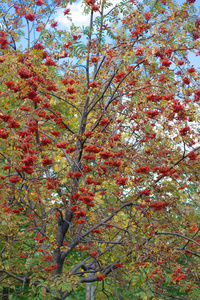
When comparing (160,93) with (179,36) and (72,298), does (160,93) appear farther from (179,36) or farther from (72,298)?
(72,298)

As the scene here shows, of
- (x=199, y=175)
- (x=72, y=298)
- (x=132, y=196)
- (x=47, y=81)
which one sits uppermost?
(x=47, y=81)

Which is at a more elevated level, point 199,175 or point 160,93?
point 160,93

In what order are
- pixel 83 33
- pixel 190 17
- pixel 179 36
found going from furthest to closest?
pixel 83 33, pixel 190 17, pixel 179 36

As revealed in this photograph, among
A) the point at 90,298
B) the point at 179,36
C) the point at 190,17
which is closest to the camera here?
the point at 179,36

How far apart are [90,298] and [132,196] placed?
8.97 m

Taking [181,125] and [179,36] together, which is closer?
[181,125]

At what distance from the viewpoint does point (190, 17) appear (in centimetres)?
675

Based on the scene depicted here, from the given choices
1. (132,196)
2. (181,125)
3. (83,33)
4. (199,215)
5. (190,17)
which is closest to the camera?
(181,125)

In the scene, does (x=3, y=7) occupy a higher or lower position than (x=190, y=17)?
higher

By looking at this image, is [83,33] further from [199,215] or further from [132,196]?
[199,215]


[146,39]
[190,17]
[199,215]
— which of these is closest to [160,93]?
[146,39]

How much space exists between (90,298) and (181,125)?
10.6 metres

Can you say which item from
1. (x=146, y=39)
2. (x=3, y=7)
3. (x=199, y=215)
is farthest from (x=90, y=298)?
(x=3, y=7)

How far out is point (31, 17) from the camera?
7.39 m
